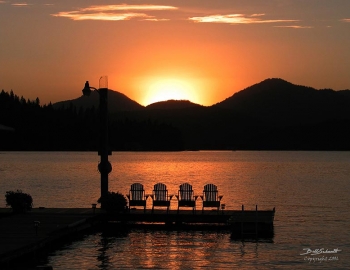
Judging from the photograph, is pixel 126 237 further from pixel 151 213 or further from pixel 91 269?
pixel 91 269

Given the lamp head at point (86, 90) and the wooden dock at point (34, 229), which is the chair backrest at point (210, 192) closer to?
the wooden dock at point (34, 229)

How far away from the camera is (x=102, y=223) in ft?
111

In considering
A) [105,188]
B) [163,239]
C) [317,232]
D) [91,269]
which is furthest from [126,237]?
[317,232]

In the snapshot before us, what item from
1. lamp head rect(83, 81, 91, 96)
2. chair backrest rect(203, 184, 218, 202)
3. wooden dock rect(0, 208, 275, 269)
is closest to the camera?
wooden dock rect(0, 208, 275, 269)

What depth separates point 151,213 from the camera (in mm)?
33750

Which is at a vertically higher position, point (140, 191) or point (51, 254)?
point (140, 191)

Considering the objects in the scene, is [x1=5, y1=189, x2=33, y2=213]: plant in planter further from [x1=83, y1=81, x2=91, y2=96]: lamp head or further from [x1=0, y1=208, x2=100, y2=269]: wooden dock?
[x1=83, y1=81, x2=91, y2=96]: lamp head

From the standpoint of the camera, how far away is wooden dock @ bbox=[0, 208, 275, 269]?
2594cm

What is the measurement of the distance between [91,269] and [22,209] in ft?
32.6
